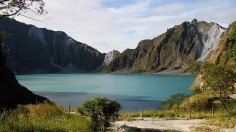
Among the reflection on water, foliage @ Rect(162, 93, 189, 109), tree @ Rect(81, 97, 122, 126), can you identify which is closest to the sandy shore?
tree @ Rect(81, 97, 122, 126)

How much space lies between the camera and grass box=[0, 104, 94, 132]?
1780 cm

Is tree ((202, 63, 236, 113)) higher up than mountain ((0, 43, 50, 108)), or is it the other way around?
tree ((202, 63, 236, 113))

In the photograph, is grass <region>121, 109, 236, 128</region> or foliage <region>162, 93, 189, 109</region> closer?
grass <region>121, 109, 236, 128</region>

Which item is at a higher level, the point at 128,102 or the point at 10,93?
the point at 10,93

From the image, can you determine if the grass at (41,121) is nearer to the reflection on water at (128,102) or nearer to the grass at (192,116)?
the grass at (192,116)

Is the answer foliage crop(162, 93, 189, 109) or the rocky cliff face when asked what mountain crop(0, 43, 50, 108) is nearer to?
the rocky cliff face

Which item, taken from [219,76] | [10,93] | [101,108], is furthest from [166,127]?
[10,93]

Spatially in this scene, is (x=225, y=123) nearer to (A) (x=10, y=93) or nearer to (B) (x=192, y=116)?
(B) (x=192, y=116)

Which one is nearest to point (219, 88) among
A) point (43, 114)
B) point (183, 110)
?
point (183, 110)

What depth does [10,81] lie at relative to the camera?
53406mm

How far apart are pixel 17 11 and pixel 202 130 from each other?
1563 centimetres

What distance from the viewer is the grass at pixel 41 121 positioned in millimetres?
17797

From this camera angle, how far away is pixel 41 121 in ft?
74.5

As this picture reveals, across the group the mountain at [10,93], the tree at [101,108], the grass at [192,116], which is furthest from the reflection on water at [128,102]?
the tree at [101,108]
